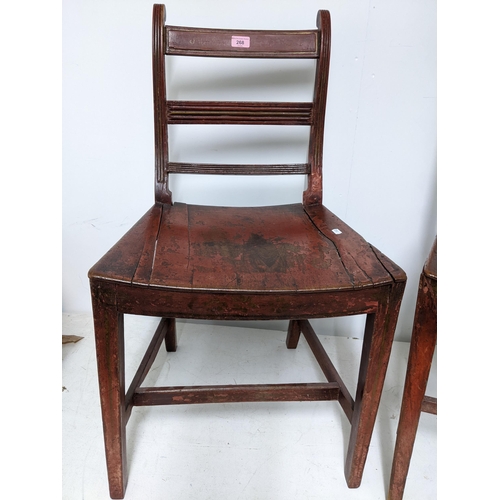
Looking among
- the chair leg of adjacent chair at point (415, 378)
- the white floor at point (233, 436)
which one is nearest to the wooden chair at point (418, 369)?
the chair leg of adjacent chair at point (415, 378)

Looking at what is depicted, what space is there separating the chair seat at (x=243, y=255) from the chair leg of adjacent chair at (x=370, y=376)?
74 mm

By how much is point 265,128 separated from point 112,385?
85 cm

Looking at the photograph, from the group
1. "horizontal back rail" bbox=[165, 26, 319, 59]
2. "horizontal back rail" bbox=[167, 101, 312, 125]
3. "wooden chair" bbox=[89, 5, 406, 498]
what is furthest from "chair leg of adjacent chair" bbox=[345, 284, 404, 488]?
"horizontal back rail" bbox=[165, 26, 319, 59]

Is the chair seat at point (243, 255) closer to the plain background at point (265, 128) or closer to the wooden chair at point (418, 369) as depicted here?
the wooden chair at point (418, 369)

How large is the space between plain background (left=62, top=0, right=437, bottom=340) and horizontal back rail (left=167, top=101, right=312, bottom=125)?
7.7 inches

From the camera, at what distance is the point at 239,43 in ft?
3.59

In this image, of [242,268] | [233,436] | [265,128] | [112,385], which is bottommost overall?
[233,436]

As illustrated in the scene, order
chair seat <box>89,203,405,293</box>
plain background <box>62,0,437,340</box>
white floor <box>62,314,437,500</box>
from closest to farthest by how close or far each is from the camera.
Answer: chair seat <box>89,203,405,293</box> < white floor <box>62,314,437,500</box> < plain background <box>62,0,437,340</box>

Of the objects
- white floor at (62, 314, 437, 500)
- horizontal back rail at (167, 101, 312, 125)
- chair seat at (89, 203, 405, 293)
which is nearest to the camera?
chair seat at (89, 203, 405, 293)

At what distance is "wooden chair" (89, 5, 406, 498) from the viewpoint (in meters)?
0.80

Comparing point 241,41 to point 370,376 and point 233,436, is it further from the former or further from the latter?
point 233,436

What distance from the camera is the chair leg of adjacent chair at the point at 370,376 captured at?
2.81 ft

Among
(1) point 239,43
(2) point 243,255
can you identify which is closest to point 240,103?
(1) point 239,43

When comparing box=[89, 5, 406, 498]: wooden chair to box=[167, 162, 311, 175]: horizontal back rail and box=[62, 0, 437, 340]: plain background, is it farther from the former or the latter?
box=[62, 0, 437, 340]: plain background
